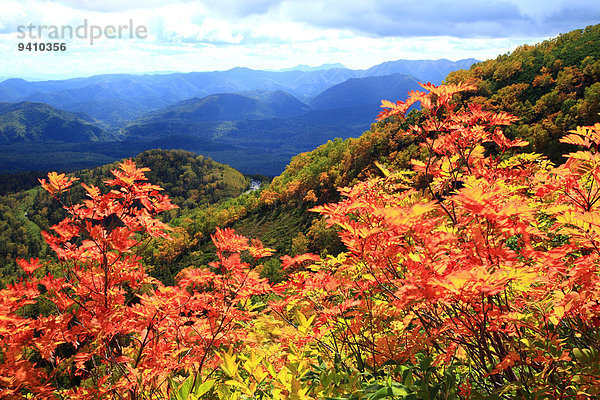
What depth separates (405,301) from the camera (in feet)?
7.07

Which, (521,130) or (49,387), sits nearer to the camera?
(49,387)

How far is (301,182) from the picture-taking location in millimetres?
63656

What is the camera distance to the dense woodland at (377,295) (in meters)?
2.31

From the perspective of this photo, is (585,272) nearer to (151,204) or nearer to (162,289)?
(162,289)

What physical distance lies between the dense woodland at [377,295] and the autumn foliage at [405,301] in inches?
1.0

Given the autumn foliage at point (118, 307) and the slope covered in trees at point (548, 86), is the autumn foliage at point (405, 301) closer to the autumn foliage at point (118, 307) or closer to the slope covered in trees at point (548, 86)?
the autumn foliage at point (118, 307)

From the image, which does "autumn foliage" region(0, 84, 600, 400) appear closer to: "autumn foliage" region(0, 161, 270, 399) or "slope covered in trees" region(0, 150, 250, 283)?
"autumn foliage" region(0, 161, 270, 399)

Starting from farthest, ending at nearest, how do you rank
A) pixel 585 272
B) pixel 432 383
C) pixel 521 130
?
pixel 521 130, pixel 432 383, pixel 585 272

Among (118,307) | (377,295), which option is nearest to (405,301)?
(377,295)

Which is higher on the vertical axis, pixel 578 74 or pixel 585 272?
pixel 578 74

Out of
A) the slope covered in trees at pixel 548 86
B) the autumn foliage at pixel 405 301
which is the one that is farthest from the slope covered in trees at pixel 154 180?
the autumn foliage at pixel 405 301

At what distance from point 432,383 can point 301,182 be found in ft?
201

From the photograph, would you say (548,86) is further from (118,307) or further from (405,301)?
(118,307)

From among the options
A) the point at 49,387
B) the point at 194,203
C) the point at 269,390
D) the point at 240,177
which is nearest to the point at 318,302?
the point at 269,390
